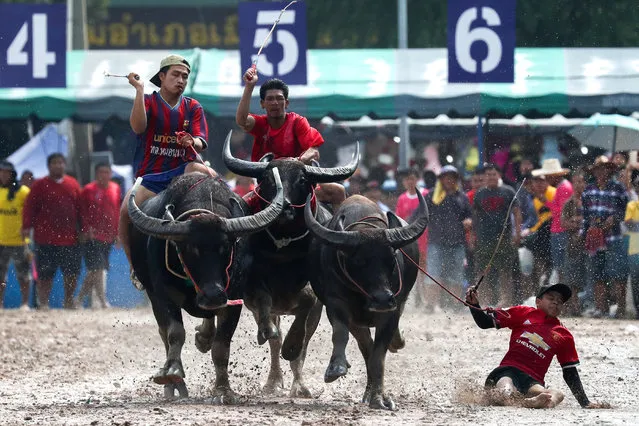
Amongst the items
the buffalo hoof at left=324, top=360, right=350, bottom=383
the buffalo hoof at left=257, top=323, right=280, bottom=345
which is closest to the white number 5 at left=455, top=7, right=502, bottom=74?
the buffalo hoof at left=257, top=323, right=280, bottom=345

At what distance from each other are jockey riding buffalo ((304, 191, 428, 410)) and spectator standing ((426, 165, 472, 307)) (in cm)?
744

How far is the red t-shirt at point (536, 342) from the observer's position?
9.79 m

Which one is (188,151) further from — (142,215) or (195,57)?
(195,57)

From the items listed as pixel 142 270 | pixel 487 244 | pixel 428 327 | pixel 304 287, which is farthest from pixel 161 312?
pixel 487 244

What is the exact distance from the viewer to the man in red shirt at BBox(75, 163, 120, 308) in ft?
61.2

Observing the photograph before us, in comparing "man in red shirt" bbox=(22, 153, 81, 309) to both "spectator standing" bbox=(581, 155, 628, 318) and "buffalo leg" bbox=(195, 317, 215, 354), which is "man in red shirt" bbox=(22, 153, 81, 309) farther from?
"buffalo leg" bbox=(195, 317, 215, 354)

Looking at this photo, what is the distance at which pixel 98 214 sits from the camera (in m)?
18.8

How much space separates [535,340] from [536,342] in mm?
17

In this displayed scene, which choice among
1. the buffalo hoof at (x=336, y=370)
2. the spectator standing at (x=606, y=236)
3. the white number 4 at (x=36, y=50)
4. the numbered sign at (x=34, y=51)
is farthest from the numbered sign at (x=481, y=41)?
the buffalo hoof at (x=336, y=370)

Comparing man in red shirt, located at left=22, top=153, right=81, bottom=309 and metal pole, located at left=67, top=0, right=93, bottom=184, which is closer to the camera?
man in red shirt, located at left=22, top=153, right=81, bottom=309

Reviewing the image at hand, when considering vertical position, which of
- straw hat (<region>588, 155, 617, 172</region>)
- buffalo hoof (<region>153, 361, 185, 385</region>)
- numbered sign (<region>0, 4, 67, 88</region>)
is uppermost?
numbered sign (<region>0, 4, 67, 88</region>)

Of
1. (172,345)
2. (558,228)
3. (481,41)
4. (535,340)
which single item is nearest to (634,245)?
(558,228)

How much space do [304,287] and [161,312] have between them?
115 cm

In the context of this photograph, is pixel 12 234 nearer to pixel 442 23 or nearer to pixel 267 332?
pixel 267 332
